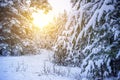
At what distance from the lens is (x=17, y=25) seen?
570 inches

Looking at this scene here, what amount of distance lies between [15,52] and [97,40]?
9049 mm


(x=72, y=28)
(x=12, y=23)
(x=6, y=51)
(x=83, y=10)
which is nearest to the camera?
(x=83, y=10)

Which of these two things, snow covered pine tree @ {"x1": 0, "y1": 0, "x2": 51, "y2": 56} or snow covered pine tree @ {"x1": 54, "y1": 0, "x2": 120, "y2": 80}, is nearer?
snow covered pine tree @ {"x1": 54, "y1": 0, "x2": 120, "y2": 80}

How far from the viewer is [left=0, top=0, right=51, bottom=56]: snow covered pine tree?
44.9ft

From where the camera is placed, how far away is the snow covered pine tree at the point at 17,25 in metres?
13.7

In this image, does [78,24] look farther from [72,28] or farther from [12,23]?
[12,23]

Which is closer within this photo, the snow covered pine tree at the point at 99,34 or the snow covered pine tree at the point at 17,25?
the snow covered pine tree at the point at 99,34

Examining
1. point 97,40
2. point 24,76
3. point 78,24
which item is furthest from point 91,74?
point 24,76

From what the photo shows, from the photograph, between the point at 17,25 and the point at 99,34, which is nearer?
the point at 99,34

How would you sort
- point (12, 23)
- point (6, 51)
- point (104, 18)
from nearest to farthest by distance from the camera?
point (104, 18), point (6, 51), point (12, 23)

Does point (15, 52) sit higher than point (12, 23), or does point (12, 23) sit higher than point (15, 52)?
point (12, 23)

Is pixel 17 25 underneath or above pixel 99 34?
above

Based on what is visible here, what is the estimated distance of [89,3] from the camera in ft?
18.8

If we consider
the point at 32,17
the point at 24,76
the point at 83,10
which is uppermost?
the point at 32,17
